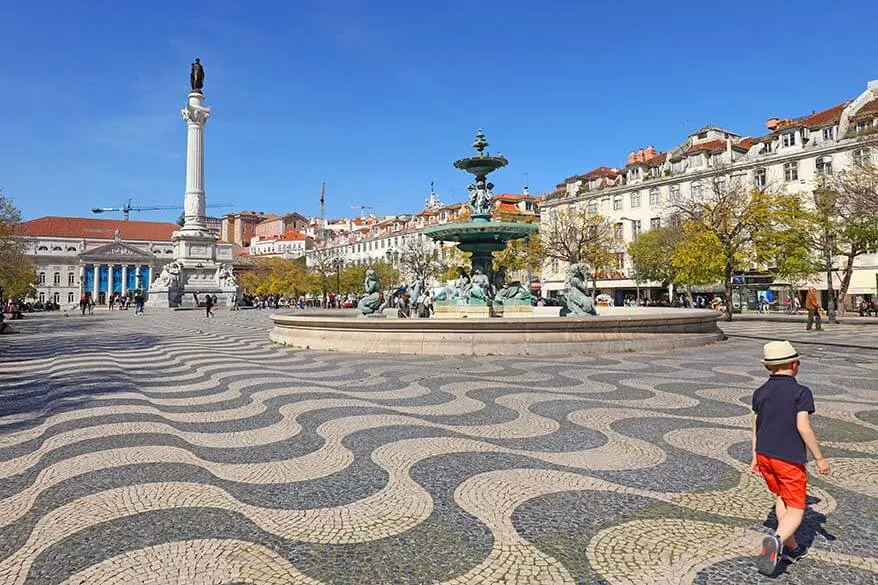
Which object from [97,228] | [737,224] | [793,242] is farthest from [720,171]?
[97,228]

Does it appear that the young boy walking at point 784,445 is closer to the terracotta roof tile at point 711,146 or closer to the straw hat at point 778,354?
the straw hat at point 778,354

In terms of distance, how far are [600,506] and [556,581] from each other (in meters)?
1.09

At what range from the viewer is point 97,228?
113 metres

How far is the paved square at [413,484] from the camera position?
9.61 ft

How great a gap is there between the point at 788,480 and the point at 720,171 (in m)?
44.9

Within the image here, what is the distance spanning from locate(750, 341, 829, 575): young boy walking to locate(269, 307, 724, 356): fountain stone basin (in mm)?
9379

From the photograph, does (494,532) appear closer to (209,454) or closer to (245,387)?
(209,454)

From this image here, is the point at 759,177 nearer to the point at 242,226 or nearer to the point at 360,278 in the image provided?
the point at 360,278

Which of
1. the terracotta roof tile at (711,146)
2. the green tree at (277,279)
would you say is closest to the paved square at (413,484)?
the terracotta roof tile at (711,146)

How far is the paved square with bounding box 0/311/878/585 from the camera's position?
293 cm

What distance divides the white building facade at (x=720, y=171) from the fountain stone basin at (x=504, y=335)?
77.1 ft

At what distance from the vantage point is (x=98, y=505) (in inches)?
148

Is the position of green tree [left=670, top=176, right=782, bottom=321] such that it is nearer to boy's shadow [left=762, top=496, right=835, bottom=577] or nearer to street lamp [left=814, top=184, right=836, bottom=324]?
street lamp [left=814, top=184, right=836, bottom=324]

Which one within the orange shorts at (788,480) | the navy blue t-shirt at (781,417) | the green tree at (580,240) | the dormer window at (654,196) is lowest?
the orange shorts at (788,480)
